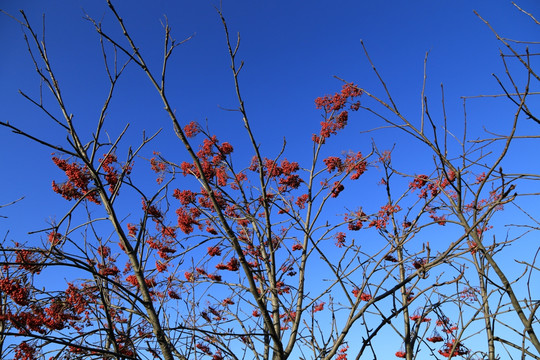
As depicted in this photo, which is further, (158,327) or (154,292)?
(154,292)

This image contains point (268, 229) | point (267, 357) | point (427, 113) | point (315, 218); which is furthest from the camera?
point (315, 218)

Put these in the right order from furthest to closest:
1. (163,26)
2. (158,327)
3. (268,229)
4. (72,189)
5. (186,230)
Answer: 1. (186,230)
2. (72,189)
3. (268,229)
4. (163,26)
5. (158,327)

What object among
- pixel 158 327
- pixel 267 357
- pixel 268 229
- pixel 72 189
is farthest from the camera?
pixel 72 189

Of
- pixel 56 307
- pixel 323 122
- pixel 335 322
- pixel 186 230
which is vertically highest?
pixel 323 122

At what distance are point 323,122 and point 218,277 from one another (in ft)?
12.1

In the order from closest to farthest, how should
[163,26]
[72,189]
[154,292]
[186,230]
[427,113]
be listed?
[427,113] < [163,26] < [72,189] < [154,292] < [186,230]

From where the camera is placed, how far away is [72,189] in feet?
14.9

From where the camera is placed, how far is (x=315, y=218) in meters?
6.01

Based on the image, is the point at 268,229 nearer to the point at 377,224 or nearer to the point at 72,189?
the point at 72,189

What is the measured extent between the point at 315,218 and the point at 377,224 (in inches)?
49.7

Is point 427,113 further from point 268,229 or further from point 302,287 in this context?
point 302,287

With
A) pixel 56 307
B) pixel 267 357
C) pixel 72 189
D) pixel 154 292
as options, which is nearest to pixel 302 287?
pixel 267 357

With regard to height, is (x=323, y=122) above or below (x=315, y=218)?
above

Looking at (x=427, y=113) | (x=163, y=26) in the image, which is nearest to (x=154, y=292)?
(x=163, y=26)
